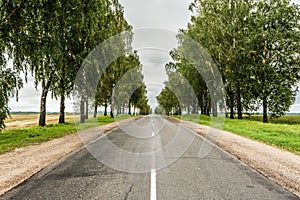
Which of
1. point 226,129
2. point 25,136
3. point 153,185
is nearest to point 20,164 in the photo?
point 153,185

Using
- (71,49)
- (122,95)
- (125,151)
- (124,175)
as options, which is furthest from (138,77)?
(124,175)

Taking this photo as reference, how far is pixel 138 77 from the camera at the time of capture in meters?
60.7

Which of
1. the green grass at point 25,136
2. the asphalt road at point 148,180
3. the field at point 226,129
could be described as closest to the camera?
the asphalt road at point 148,180

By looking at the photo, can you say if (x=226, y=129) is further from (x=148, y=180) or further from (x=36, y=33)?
(x=148, y=180)

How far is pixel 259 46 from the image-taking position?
34.0m

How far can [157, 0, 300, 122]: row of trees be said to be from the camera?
3322 centimetres

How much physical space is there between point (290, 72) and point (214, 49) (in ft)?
31.6

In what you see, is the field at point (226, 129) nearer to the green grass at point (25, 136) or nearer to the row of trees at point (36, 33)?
the green grass at point (25, 136)

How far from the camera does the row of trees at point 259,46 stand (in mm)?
33219

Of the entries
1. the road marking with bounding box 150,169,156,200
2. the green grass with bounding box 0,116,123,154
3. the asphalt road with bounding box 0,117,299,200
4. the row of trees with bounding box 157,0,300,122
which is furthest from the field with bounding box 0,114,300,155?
the row of trees with bounding box 157,0,300,122

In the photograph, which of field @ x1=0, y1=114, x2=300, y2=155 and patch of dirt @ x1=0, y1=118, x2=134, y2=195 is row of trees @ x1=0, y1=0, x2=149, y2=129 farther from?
patch of dirt @ x1=0, y1=118, x2=134, y2=195

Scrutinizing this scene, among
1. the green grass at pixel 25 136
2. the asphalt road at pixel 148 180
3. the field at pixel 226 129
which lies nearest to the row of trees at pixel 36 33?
the green grass at pixel 25 136

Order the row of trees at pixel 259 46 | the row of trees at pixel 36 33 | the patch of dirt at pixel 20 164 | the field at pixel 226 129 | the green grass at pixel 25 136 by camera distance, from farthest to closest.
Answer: the row of trees at pixel 259 46 < the field at pixel 226 129 < the green grass at pixel 25 136 < the row of trees at pixel 36 33 < the patch of dirt at pixel 20 164

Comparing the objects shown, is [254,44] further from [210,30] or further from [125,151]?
[125,151]
